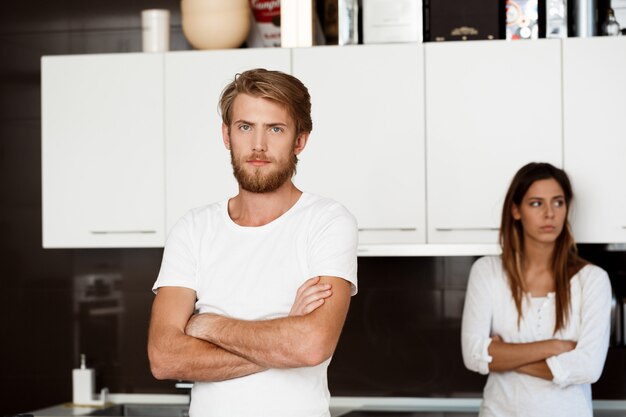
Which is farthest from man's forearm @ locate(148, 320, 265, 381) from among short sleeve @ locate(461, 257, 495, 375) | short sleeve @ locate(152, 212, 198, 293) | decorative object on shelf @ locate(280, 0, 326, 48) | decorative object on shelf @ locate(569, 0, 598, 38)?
decorative object on shelf @ locate(569, 0, 598, 38)

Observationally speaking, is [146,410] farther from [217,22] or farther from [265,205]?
[265,205]

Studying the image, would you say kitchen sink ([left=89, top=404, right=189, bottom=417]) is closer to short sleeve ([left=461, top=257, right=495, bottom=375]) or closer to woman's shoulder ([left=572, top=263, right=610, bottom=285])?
short sleeve ([left=461, top=257, right=495, bottom=375])

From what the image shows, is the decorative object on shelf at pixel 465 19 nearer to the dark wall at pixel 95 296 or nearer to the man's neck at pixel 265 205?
the dark wall at pixel 95 296

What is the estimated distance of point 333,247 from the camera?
83.2 inches

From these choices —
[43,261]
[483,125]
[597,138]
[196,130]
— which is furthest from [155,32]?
[597,138]

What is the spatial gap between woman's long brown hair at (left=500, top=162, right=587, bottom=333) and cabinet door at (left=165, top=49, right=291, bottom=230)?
1.01 metres

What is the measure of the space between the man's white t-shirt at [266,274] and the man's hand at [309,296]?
0.03 metres

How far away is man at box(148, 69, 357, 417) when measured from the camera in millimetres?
2051

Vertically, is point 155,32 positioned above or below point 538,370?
above

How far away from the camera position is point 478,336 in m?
3.06

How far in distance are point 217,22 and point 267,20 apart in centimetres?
21

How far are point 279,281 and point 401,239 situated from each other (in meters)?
1.36

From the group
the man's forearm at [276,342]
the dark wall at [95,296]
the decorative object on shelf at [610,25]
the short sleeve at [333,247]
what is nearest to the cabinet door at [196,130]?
the dark wall at [95,296]

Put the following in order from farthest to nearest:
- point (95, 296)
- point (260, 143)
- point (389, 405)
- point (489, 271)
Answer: point (95, 296), point (389, 405), point (489, 271), point (260, 143)
